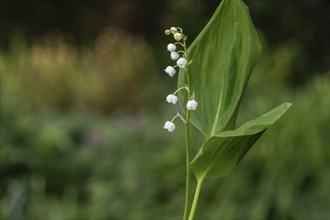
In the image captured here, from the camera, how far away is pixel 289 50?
6.60 metres

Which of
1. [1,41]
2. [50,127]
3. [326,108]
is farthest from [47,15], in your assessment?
[326,108]

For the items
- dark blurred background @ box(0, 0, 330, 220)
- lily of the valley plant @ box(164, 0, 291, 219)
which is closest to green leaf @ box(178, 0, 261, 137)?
lily of the valley plant @ box(164, 0, 291, 219)

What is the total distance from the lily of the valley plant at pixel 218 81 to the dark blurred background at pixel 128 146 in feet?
4.12

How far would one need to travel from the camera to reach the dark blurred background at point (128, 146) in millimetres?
3322

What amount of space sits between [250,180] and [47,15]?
19.2ft

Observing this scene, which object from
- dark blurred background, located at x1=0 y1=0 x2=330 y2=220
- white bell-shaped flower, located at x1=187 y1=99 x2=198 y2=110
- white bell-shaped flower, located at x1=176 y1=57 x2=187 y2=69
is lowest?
dark blurred background, located at x1=0 y1=0 x2=330 y2=220

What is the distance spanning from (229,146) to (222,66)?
106 millimetres

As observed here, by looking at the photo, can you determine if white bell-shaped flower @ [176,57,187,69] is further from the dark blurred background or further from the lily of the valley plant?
the dark blurred background

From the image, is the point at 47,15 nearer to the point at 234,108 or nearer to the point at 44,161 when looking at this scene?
the point at 44,161

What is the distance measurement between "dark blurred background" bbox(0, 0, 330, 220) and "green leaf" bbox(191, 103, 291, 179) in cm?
126

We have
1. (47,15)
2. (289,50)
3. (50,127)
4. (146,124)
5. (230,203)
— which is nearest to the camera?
(230,203)

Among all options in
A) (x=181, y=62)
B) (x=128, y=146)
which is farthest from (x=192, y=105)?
(x=128, y=146)

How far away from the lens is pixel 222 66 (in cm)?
92

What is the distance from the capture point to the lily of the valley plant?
0.88m
